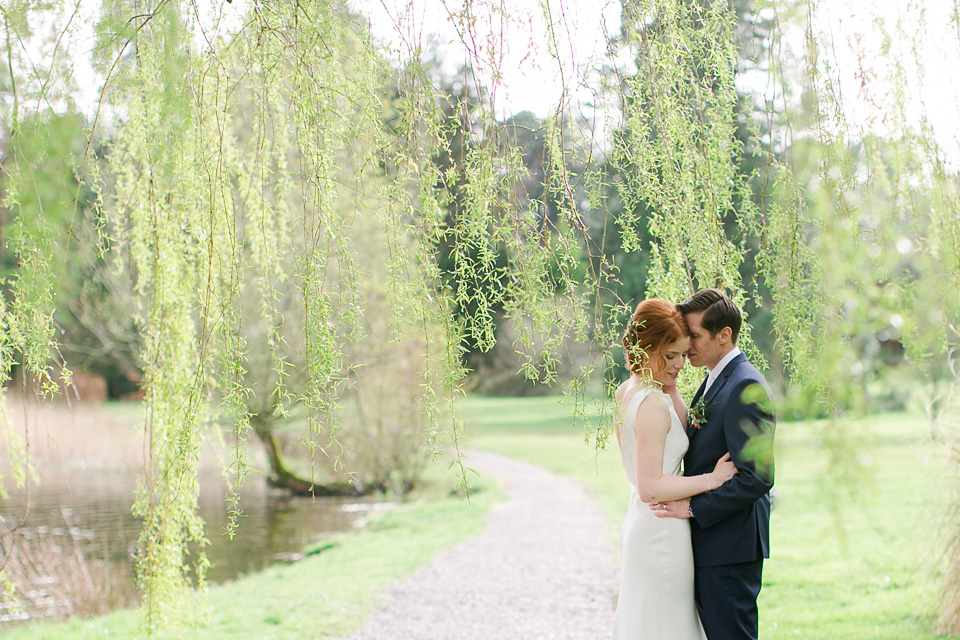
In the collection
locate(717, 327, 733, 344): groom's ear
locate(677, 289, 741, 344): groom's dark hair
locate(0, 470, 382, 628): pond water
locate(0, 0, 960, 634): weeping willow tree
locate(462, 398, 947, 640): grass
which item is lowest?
locate(0, 470, 382, 628): pond water

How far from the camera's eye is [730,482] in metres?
2.46

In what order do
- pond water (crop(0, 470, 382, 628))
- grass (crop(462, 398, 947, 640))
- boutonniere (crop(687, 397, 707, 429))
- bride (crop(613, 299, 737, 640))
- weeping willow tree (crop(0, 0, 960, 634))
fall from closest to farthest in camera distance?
1. grass (crop(462, 398, 947, 640))
2. weeping willow tree (crop(0, 0, 960, 634))
3. bride (crop(613, 299, 737, 640))
4. boutonniere (crop(687, 397, 707, 429))
5. pond water (crop(0, 470, 382, 628))

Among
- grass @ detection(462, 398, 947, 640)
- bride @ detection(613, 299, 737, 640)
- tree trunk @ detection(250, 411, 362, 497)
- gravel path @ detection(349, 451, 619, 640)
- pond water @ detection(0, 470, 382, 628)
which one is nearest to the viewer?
grass @ detection(462, 398, 947, 640)

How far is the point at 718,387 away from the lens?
2.64 meters

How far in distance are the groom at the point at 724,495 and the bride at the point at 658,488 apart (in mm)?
47

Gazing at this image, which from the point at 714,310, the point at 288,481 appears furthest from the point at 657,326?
the point at 288,481

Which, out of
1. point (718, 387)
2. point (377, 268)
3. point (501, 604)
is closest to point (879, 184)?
point (718, 387)

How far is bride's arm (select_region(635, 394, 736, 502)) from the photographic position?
256cm

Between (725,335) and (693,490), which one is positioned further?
(725,335)

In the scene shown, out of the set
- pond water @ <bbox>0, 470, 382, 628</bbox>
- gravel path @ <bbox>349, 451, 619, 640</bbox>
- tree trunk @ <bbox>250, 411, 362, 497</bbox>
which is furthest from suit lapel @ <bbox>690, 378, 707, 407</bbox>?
tree trunk @ <bbox>250, 411, 362, 497</bbox>

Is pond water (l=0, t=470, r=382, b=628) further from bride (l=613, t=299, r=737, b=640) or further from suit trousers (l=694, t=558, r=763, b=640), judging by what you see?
suit trousers (l=694, t=558, r=763, b=640)

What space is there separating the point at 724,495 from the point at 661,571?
0.39 metres

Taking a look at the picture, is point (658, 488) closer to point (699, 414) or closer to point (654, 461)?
point (654, 461)

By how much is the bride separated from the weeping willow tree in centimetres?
23
